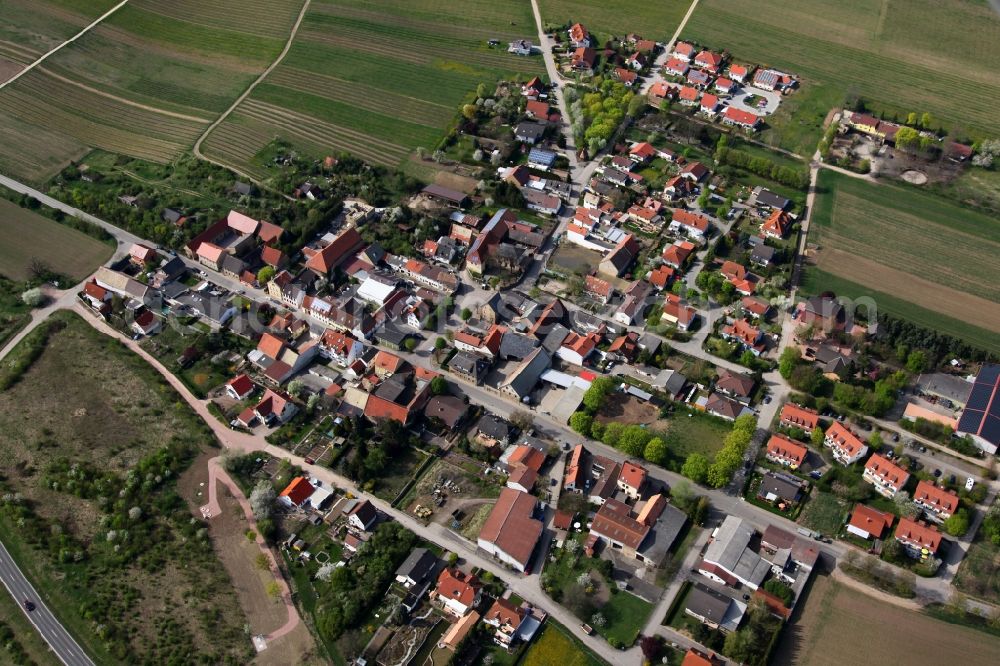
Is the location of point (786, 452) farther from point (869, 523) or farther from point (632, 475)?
point (632, 475)

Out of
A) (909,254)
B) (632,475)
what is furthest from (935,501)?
(909,254)

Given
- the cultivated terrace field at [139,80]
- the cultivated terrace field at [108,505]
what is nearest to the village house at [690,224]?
the cultivated terrace field at [108,505]

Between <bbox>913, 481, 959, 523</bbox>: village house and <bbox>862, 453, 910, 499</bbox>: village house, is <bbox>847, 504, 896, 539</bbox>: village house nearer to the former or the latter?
<bbox>862, 453, 910, 499</bbox>: village house

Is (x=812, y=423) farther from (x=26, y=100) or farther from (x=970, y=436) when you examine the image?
(x=26, y=100)

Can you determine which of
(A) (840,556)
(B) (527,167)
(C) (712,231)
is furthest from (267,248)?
(A) (840,556)

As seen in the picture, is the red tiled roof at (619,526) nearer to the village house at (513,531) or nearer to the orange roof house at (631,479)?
the orange roof house at (631,479)
